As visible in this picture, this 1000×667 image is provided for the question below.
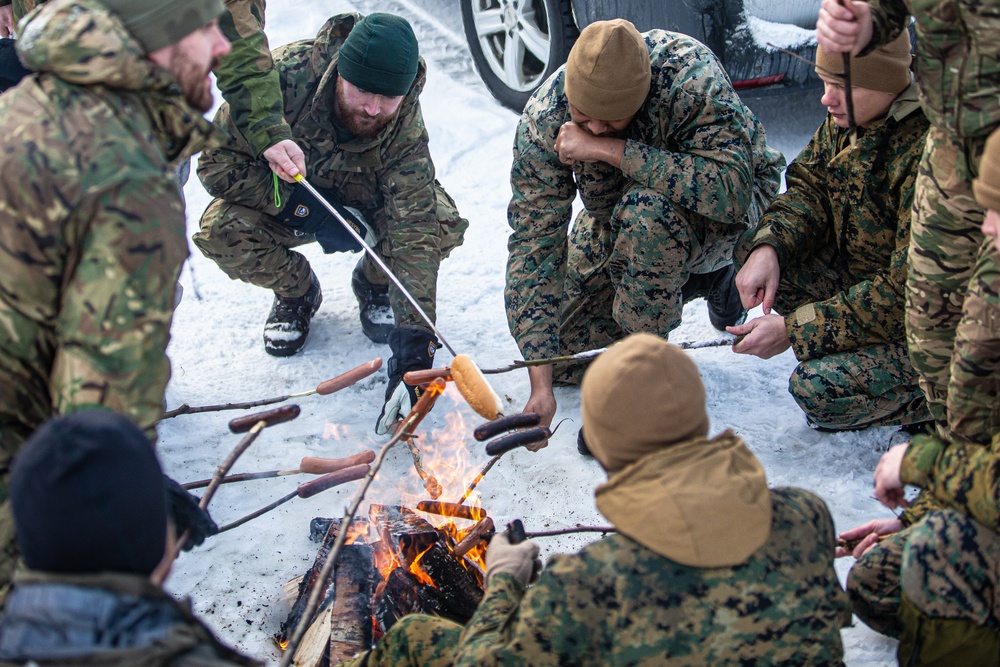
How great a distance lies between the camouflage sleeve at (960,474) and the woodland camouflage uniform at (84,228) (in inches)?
70.8

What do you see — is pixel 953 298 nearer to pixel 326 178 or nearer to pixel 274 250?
pixel 326 178

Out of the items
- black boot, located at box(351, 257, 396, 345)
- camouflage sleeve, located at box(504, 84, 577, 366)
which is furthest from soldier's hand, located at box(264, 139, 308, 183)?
camouflage sleeve, located at box(504, 84, 577, 366)

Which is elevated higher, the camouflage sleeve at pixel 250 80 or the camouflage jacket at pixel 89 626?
the camouflage sleeve at pixel 250 80

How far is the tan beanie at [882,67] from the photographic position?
3037mm

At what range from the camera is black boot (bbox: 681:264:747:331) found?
3.96 metres

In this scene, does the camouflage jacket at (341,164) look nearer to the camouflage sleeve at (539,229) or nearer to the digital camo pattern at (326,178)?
the digital camo pattern at (326,178)

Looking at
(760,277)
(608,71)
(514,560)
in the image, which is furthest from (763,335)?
(514,560)

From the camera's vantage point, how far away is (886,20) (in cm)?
272

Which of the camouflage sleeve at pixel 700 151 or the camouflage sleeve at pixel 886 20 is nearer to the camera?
the camouflage sleeve at pixel 886 20

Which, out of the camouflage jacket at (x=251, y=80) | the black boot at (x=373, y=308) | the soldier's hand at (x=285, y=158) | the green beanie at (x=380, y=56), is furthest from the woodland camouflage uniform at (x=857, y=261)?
the camouflage jacket at (x=251, y=80)

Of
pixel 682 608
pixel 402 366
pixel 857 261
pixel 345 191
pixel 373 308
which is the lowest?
pixel 373 308

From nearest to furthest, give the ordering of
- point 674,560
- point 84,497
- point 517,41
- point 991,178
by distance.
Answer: point 84,497, point 674,560, point 991,178, point 517,41

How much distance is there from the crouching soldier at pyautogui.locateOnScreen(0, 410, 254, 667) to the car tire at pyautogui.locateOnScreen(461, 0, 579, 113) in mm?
4189

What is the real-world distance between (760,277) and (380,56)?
5.74ft
